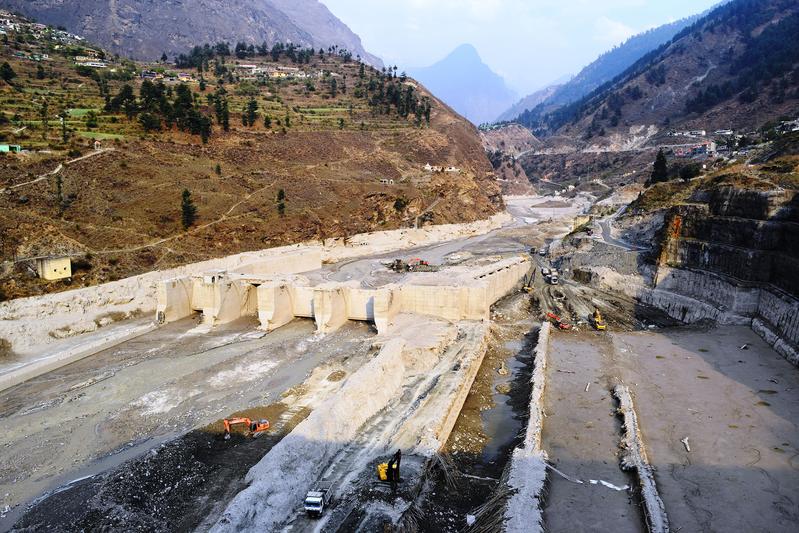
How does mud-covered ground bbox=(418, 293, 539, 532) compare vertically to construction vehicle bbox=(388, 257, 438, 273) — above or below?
below

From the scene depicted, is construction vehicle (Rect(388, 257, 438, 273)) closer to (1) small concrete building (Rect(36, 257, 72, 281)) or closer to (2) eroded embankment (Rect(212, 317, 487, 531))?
(2) eroded embankment (Rect(212, 317, 487, 531))

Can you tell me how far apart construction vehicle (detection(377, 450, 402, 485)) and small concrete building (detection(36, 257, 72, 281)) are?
24.6 m

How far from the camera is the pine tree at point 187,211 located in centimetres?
4041

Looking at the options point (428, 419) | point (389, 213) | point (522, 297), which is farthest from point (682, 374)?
point (389, 213)

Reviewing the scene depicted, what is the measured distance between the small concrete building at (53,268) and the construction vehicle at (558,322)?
1167 inches

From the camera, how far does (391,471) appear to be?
15484 mm

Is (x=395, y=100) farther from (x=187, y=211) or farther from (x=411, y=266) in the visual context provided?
(x=187, y=211)

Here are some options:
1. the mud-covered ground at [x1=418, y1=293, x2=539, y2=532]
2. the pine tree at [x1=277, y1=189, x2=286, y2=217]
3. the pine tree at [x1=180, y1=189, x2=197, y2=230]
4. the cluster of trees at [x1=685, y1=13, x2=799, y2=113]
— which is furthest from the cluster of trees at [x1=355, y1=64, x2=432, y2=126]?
the cluster of trees at [x1=685, y1=13, x2=799, y2=113]

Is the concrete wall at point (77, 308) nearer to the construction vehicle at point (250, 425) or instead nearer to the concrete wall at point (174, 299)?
the concrete wall at point (174, 299)

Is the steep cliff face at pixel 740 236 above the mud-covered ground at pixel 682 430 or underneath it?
above

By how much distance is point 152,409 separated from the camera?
21.1 metres

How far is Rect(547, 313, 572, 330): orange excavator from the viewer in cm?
3219

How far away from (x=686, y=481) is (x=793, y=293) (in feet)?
56.2

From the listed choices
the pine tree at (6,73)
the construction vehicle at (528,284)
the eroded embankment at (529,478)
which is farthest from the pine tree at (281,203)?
the eroded embankment at (529,478)
